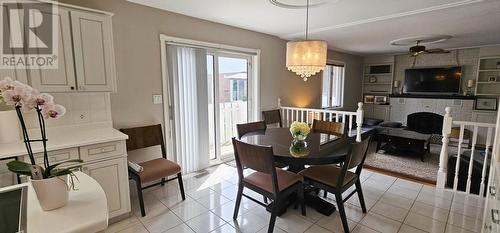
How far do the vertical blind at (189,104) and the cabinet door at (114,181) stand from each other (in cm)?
101

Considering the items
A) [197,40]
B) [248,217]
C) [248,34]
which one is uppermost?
[248,34]

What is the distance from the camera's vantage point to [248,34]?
382cm

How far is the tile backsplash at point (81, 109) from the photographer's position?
2.18 m

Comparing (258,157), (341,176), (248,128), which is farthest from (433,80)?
(258,157)

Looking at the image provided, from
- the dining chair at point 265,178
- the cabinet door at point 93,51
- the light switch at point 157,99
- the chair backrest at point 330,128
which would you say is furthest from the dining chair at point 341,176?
the cabinet door at point 93,51

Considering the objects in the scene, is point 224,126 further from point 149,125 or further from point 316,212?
point 316,212

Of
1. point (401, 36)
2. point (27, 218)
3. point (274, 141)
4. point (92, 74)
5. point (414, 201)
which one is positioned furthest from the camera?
point (401, 36)

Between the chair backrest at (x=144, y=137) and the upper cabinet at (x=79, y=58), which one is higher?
the upper cabinet at (x=79, y=58)

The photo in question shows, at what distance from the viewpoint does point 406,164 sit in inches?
161

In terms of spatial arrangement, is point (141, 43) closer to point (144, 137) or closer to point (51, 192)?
point (144, 137)

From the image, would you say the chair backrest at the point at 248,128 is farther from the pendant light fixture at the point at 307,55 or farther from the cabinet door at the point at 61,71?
the cabinet door at the point at 61,71

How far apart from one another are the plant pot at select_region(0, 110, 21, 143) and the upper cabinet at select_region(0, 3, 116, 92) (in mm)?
313

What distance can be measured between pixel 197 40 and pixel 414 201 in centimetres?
326

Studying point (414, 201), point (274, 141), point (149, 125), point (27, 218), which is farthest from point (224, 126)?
point (27, 218)
